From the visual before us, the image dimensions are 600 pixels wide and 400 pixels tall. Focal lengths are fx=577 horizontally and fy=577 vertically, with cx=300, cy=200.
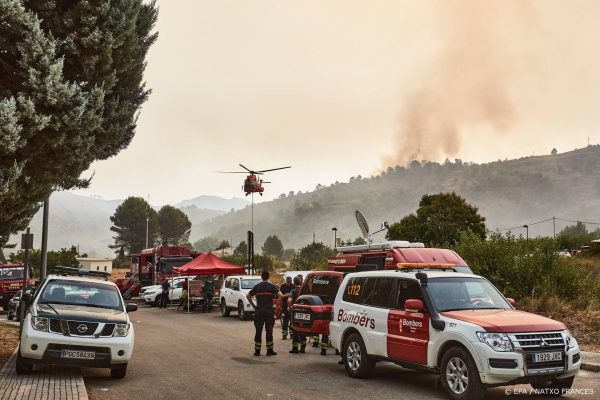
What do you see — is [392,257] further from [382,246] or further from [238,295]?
[238,295]

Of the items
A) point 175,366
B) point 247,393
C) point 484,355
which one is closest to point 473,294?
point 484,355

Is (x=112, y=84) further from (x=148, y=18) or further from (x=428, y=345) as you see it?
(x=428, y=345)

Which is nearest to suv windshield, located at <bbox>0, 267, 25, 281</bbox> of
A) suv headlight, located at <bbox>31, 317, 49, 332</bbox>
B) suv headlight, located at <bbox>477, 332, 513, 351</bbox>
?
suv headlight, located at <bbox>31, 317, 49, 332</bbox>

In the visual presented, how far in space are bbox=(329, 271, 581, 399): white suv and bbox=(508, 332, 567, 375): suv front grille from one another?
1cm

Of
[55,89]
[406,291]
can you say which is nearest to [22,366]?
[55,89]

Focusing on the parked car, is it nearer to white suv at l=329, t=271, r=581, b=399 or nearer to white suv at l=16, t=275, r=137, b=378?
white suv at l=16, t=275, r=137, b=378

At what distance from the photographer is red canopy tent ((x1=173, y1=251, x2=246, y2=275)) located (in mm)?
28344

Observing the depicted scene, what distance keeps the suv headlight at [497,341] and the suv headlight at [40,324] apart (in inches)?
275

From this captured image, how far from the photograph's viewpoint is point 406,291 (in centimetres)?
984

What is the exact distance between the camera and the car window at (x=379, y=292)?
1023cm

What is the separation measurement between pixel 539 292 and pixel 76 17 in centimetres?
1715

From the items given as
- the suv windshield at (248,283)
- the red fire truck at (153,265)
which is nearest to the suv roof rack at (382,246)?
the suv windshield at (248,283)

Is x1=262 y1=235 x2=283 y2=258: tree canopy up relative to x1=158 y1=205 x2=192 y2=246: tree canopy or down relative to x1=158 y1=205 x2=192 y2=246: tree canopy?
down

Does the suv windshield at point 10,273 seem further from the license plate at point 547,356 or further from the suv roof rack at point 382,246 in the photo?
the license plate at point 547,356
